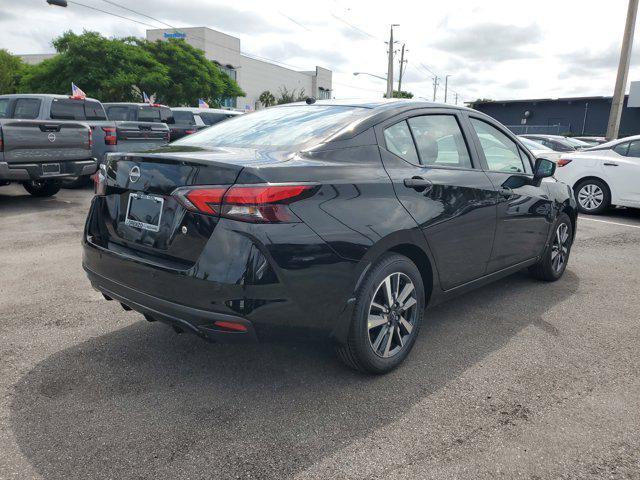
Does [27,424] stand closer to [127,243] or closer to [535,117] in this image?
[127,243]

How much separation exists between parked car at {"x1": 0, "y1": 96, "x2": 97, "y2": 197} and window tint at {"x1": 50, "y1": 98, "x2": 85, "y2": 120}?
32 centimetres

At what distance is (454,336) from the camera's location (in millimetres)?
3826

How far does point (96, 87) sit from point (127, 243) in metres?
31.3

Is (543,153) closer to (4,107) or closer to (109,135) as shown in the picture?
(109,135)

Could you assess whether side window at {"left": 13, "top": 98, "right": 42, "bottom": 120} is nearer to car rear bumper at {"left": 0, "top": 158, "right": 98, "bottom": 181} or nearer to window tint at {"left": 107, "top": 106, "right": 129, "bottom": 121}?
car rear bumper at {"left": 0, "top": 158, "right": 98, "bottom": 181}

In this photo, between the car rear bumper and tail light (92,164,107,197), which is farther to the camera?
the car rear bumper

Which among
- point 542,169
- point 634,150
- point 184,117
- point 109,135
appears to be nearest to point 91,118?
point 109,135

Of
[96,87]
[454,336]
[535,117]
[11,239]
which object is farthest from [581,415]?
[535,117]

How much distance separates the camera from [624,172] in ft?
30.2

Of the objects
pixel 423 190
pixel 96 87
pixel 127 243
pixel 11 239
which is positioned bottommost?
pixel 11 239

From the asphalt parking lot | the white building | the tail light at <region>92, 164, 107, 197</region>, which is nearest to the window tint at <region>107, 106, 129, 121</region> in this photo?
the asphalt parking lot

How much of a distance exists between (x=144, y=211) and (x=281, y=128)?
1042 millimetres

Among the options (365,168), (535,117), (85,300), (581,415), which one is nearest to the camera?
(581,415)

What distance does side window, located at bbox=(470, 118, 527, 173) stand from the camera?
4082mm
